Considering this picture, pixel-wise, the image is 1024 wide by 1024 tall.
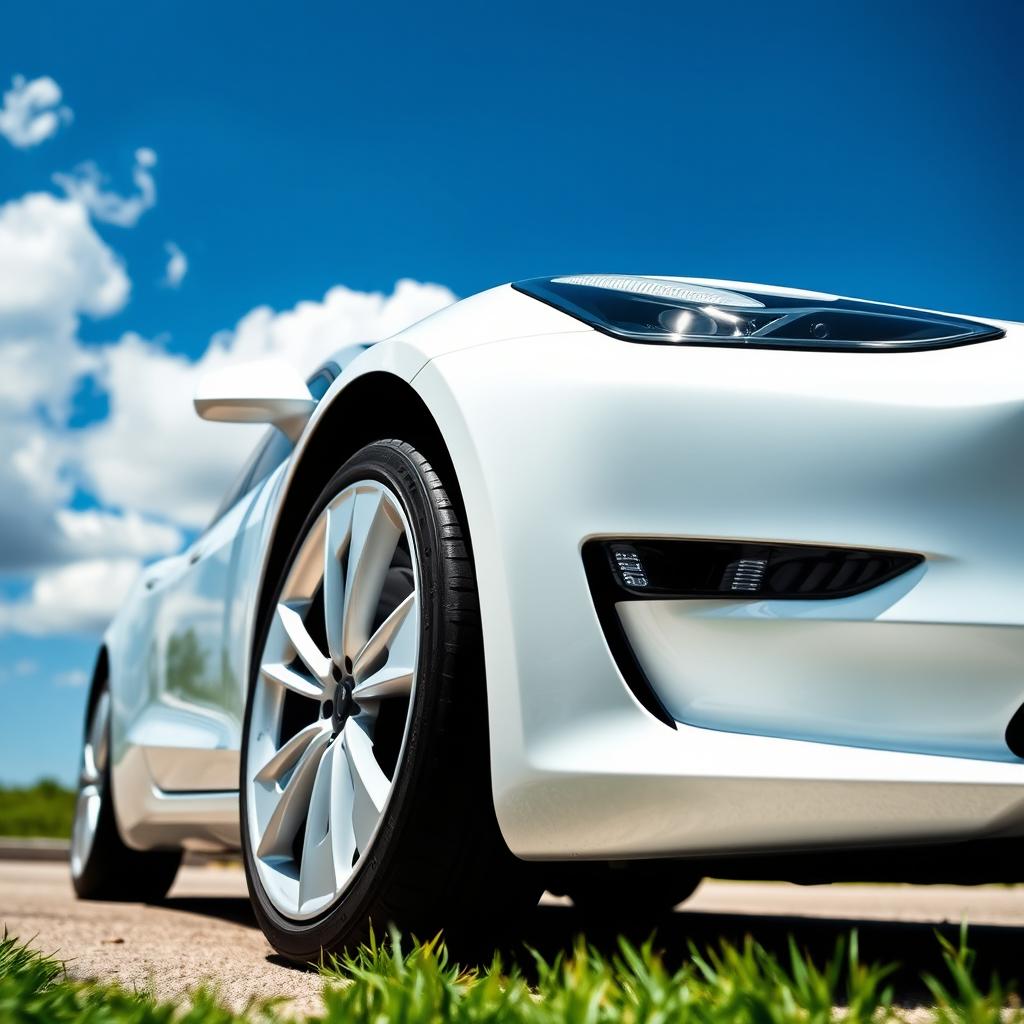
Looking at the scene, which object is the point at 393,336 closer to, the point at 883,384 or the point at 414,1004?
the point at 883,384

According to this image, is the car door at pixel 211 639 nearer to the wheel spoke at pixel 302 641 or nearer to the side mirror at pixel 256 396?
the side mirror at pixel 256 396

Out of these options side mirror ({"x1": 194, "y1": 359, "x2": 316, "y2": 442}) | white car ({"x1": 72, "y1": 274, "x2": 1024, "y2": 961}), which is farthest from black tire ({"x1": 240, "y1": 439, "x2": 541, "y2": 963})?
side mirror ({"x1": 194, "y1": 359, "x2": 316, "y2": 442})

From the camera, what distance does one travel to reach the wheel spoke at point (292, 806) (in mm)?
2131

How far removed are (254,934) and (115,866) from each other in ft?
5.04

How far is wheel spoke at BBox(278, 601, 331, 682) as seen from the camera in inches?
85.8

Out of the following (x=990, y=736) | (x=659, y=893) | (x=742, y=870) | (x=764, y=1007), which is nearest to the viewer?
(x=764, y=1007)

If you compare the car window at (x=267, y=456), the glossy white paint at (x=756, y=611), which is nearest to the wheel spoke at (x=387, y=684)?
the glossy white paint at (x=756, y=611)

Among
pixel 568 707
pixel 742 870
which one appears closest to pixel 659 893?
pixel 742 870

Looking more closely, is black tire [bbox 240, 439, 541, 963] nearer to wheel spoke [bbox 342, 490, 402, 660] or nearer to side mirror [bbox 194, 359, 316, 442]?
wheel spoke [bbox 342, 490, 402, 660]

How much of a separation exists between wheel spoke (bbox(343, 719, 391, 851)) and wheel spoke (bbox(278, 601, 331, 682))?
0.19m

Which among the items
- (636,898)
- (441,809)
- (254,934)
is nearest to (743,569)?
(441,809)

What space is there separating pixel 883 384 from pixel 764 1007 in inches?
35.9

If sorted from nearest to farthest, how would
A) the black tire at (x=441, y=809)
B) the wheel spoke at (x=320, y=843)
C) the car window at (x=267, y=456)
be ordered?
the black tire at (x=441, y=809), the wheel spoke at (x=320, y=843), the car window at (x=267, y=456)

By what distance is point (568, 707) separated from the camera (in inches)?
64.8
